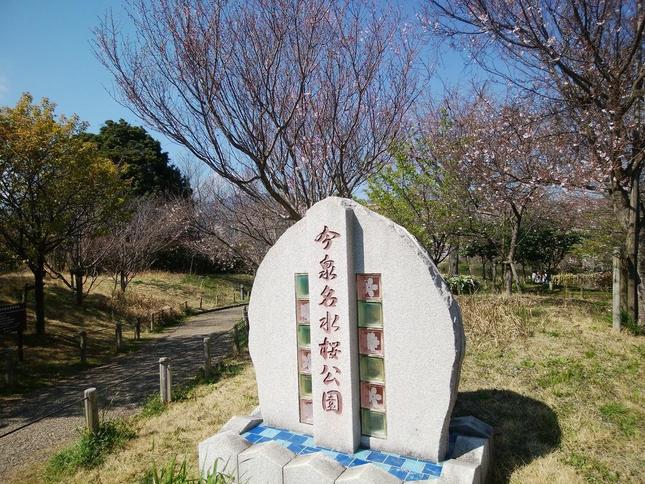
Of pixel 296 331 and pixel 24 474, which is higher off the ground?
pixel 296 331

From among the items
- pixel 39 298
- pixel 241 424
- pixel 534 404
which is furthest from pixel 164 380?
pixel 39 298

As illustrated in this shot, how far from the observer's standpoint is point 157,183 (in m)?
27.4

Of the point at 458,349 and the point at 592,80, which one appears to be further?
the point at 592,80

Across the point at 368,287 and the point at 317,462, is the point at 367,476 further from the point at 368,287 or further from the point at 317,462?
the point at 368,287

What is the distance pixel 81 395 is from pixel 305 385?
6046 mm

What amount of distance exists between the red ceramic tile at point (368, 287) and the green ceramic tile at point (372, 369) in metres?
0.59

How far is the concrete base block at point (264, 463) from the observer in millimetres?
3992

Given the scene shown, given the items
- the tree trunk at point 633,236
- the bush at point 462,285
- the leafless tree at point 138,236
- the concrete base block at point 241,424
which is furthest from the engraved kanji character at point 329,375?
the leafless tree at point 138,236

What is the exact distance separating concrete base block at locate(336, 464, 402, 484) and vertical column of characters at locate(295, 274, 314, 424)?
36.4 inches

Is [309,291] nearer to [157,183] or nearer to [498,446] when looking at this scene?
[498,446]

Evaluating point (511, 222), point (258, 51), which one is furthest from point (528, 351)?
point (511, 222)

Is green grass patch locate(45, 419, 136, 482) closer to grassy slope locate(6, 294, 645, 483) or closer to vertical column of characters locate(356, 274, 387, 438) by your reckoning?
grassy slope locate(6, 294, 645, 483)

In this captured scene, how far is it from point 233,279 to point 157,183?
7750mm

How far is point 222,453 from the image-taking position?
4.32 meters
